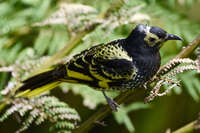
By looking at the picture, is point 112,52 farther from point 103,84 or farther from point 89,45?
point 89,45

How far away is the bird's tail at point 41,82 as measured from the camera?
2.43m

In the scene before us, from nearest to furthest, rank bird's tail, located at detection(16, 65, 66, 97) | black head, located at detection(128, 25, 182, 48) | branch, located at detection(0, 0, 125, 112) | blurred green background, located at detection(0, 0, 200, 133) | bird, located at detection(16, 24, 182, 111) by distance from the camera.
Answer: black head, located at detection(128, 25, 182, 48), bird, located at detection(16, 24, 182, 111), bird's tail, located at detection(16, 65, 66, 97), branch, located at detection(0, 0, 125, 112), blurred green background, located at detection(0, 0, 200, 133)

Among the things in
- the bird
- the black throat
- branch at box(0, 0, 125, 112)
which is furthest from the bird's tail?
the black throat

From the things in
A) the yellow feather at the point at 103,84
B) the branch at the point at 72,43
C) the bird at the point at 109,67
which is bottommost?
the yellow feather at the point at 103,84

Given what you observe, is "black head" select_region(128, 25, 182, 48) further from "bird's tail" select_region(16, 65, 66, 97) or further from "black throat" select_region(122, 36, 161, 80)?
"bird's tail" select_region(16, 65, 66, 97)

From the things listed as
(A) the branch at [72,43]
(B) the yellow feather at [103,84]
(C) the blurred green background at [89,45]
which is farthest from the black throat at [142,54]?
(C) the blurred green background at [89,45]

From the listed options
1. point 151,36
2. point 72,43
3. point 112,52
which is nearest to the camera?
point 151,36

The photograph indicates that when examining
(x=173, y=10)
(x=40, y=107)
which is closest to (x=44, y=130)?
(x=40, y=107)

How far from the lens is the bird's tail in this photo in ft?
7.98

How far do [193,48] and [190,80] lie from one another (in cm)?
152

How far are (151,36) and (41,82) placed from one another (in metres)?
0.83

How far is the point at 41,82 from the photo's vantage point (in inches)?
96.1

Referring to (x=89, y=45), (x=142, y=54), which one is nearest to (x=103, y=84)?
(x=142, y=54)

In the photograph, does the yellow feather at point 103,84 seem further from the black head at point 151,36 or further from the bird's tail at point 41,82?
the black head at point 151,36
